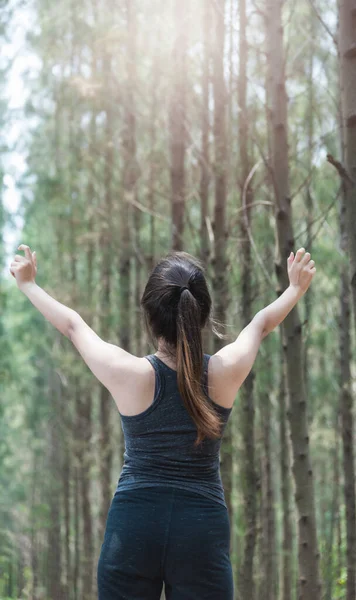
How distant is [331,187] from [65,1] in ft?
20.6

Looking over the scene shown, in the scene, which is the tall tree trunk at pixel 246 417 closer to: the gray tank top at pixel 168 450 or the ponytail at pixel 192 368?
the ponytail at pixel 192 368

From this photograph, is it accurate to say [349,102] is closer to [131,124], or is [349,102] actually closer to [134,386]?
[134,386]

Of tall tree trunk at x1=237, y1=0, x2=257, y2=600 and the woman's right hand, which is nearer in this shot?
the woman's right hand

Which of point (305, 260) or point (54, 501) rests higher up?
point (305, 260)

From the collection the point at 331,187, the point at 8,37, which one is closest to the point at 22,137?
the point at 8,37

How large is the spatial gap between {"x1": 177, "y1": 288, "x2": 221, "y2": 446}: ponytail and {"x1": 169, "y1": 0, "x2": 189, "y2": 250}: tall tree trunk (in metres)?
4.80

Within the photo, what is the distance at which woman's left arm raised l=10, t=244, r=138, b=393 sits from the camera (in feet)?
7.43

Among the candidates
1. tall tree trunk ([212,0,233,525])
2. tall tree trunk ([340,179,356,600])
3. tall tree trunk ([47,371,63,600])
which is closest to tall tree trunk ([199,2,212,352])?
tall tree trunk ([212,0,233,525])

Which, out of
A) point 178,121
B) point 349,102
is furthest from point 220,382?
point 178,121

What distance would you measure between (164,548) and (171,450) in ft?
0.88

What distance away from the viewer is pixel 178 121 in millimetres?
7215

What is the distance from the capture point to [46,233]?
17.0 metres

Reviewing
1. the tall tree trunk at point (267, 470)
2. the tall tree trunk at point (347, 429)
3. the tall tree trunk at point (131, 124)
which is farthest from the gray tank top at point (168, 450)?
the tall tree trunk at point (267, 470)

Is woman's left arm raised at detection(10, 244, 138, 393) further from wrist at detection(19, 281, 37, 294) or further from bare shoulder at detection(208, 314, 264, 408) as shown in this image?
bare shoulder at detection(208, 314, 264, 408)
